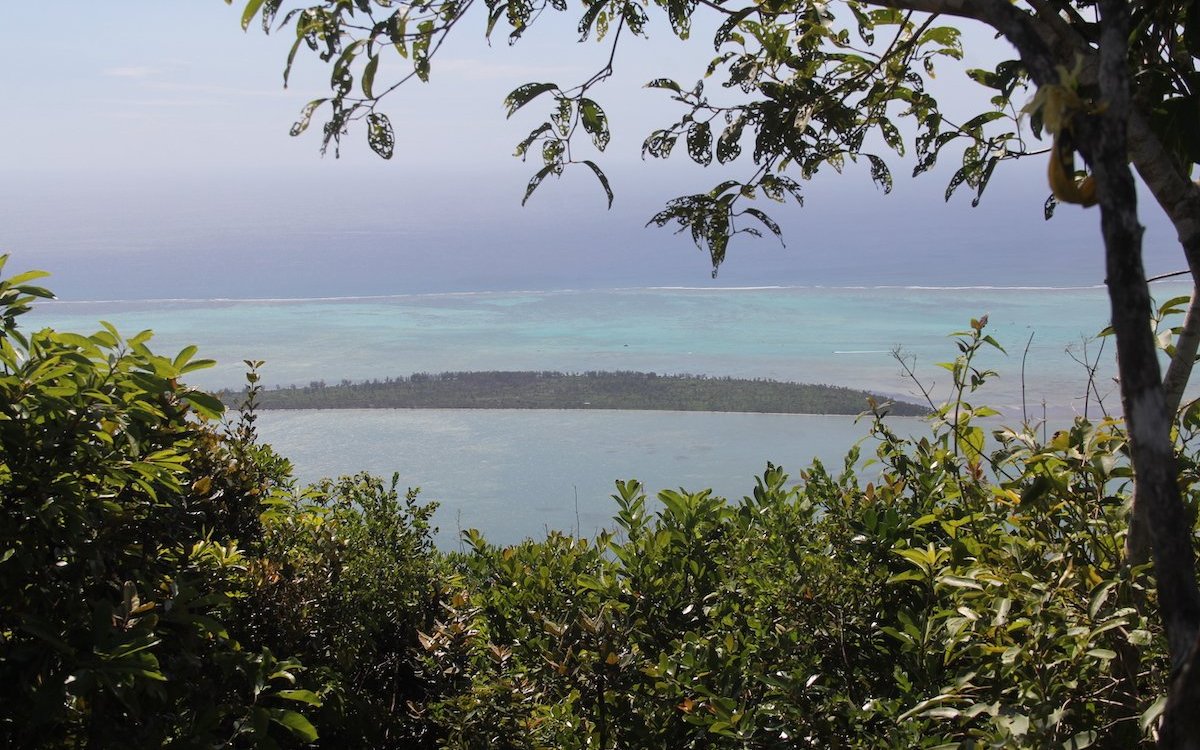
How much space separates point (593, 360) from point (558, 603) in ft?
19.1

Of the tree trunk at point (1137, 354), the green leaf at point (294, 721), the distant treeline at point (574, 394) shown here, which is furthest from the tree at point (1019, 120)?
the distant treeline at point (574, 394)

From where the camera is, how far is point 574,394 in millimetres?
6934

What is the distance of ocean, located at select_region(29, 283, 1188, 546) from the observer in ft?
14.9

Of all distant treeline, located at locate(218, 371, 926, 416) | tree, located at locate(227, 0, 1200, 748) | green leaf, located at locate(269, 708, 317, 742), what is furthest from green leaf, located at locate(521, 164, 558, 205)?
distant treeline, located at locate(218, 371, 926, 416)

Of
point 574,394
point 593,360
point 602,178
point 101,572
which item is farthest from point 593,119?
point 593,360

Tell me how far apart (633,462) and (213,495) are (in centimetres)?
301

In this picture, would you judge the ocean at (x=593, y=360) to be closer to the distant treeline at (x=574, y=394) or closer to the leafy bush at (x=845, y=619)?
the distant treeline at (x=574, y=394)

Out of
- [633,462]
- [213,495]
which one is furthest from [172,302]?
[213,495]

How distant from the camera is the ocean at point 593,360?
4.53 metres

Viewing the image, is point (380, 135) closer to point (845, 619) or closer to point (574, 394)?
point (845, 619)

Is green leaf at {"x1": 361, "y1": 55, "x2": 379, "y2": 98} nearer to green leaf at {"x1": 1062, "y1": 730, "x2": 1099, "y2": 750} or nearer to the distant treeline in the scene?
green leaf at {"x1": 1062, "y1": 730, "x2": 1099, "y2": 750}

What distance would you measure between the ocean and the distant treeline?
0.22 m

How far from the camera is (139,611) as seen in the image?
58.6 inches

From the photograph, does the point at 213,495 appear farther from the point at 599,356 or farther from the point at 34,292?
A: the point at 599,356
